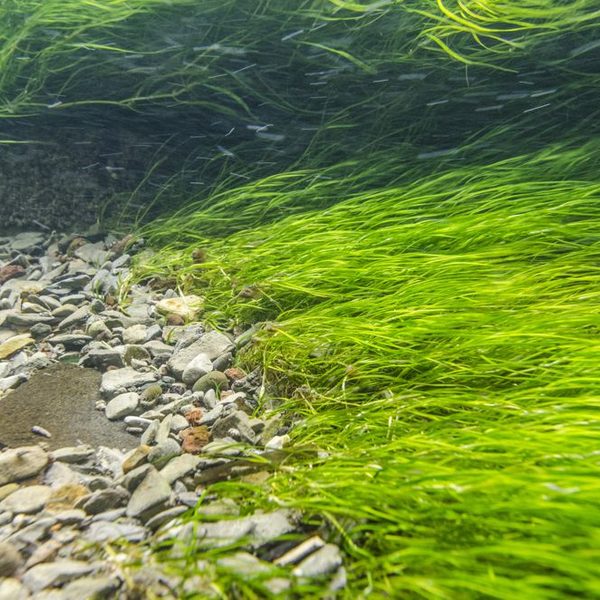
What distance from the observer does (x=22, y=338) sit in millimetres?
2869

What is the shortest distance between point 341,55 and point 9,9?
249 centimetres

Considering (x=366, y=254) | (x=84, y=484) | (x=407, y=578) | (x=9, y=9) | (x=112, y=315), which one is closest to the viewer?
(x=407, y=578)

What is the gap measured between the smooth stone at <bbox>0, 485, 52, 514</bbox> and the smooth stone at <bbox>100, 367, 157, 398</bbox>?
66 cm

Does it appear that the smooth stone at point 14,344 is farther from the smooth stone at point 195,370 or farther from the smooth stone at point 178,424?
the smooth stone at point 178,424

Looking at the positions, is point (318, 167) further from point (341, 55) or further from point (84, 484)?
point (84, 484)

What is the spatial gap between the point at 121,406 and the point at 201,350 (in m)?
0.44

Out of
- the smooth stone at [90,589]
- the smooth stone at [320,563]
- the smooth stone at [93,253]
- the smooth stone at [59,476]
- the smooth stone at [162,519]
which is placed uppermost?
the smooth stone at [90,589]

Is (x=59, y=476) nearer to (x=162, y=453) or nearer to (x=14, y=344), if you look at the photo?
(x=162, y=453)

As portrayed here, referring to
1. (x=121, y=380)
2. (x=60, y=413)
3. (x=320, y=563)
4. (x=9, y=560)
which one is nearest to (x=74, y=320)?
(x=121, y=380)

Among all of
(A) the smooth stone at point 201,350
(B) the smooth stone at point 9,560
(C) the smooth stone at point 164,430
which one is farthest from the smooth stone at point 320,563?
(A) the smooth stone at point 201,350

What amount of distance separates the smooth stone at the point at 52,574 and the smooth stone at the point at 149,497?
0.71 ft

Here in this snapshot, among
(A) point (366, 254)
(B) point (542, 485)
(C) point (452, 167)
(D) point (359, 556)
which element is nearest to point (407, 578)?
(D) point (359, 556)

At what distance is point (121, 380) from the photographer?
2.50 meters

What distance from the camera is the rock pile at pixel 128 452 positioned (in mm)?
1385
